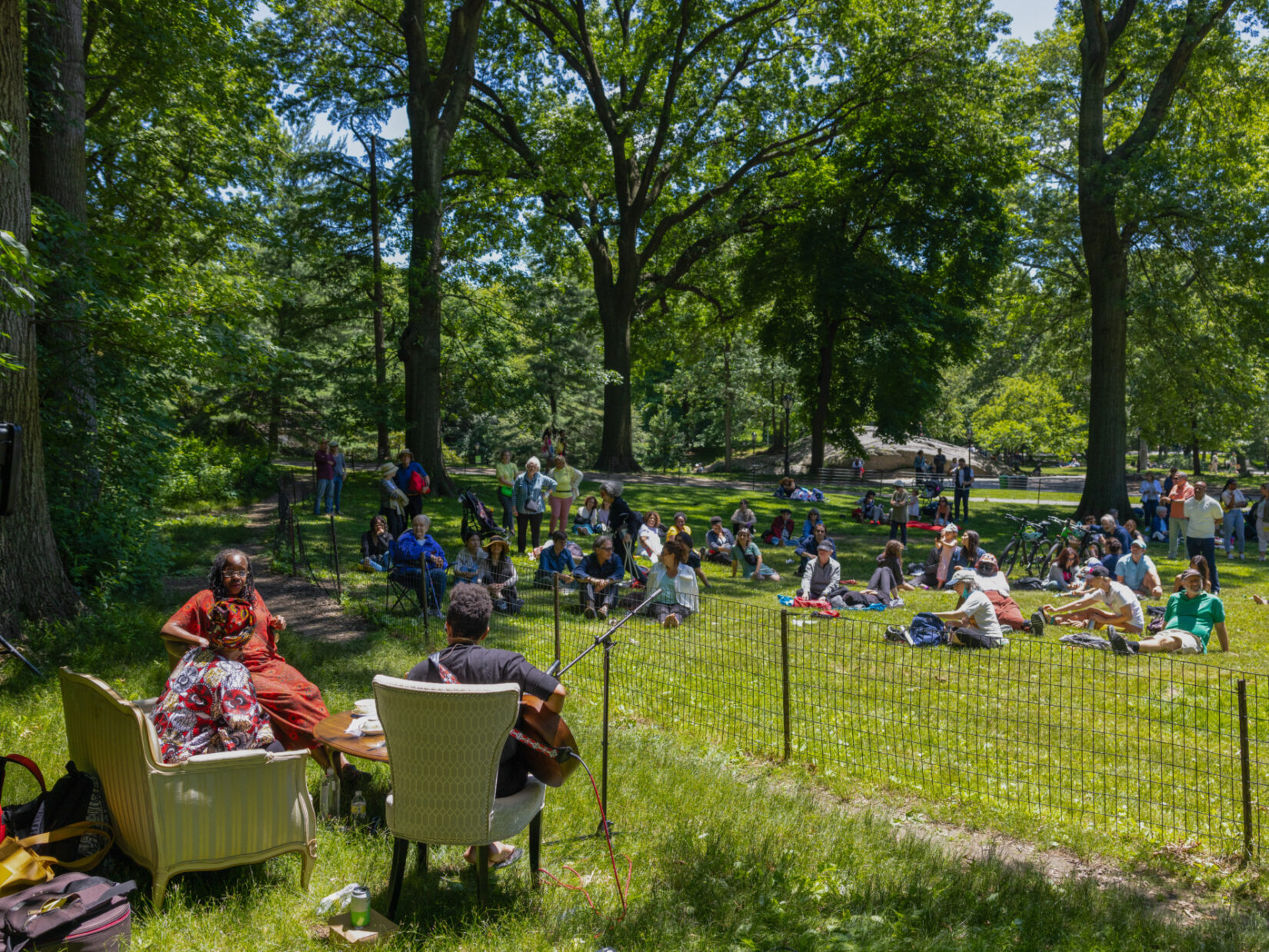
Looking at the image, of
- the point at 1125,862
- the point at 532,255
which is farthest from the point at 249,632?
the point at 532,255

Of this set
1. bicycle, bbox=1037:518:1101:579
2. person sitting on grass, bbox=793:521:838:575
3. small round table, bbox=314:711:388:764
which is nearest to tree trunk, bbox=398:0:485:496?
person sitting on grass, bbox=793:521:838:575

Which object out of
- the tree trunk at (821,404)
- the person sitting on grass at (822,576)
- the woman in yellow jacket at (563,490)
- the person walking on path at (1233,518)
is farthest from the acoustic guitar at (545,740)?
the tree trunk at (821,404)

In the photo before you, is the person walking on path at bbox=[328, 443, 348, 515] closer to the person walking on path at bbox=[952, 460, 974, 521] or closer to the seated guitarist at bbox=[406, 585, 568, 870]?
the seated guitarist at bbox=[406, 585, 568, 870]

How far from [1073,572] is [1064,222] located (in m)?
17.7

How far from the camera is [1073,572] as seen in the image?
13.9 meters

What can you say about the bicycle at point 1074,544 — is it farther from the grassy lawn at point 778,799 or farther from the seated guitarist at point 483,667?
the seated guitarist at point 483,667

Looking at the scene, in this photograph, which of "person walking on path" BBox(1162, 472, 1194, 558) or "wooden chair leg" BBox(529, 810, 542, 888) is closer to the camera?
"wooden chair leg" BBox(529, 810, 542, 888)

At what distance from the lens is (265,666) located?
16.4ft

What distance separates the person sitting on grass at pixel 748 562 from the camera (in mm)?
14367

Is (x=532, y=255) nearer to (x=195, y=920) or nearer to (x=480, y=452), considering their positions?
(x=480, y=452)

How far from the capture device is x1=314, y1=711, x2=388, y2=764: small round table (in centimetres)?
414

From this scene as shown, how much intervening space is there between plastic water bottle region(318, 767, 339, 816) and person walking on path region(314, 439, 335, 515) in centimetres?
1232

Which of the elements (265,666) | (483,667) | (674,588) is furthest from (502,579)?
(483,667)

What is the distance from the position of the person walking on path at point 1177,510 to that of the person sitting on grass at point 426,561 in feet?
43.7
